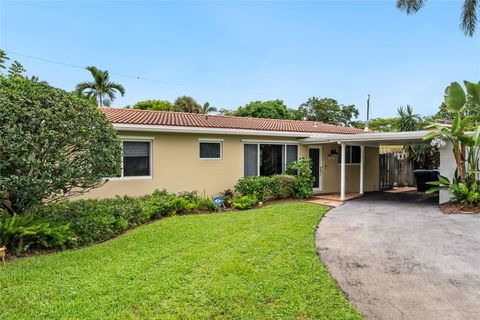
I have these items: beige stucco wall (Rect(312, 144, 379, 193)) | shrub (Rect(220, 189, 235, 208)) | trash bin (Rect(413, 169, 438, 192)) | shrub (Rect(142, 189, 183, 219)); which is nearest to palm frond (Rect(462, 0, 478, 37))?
beige stucco wall (Rect(312, 144, 379, 193))

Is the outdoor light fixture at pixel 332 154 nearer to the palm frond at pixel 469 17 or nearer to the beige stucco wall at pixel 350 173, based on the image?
the beige stucco wall at pixel 350 173

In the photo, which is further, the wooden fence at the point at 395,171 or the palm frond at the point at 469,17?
the wooden fence at the point at 395,171

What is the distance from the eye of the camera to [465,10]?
15578mm

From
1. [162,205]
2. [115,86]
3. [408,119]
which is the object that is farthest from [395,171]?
[115,86]

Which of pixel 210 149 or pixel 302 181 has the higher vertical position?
pixel 210 149

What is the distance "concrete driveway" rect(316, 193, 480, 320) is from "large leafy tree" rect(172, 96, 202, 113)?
97.0 feet

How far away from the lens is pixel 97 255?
5.52m

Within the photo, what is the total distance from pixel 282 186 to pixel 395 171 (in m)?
9.12

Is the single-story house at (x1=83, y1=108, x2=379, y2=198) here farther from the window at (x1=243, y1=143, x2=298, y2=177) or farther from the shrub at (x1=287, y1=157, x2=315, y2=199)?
the shrub at (x1=287, y1=157, x2=315, y2=199)

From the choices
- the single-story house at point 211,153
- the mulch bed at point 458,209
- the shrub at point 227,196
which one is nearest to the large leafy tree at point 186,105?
the single-story house at point 211,153

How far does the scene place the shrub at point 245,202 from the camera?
1016 cm

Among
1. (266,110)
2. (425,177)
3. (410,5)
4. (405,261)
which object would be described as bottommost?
(405,261)

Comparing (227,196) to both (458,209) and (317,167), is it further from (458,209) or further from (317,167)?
(458,209)

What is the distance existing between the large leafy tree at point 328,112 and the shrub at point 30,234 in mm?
36466
